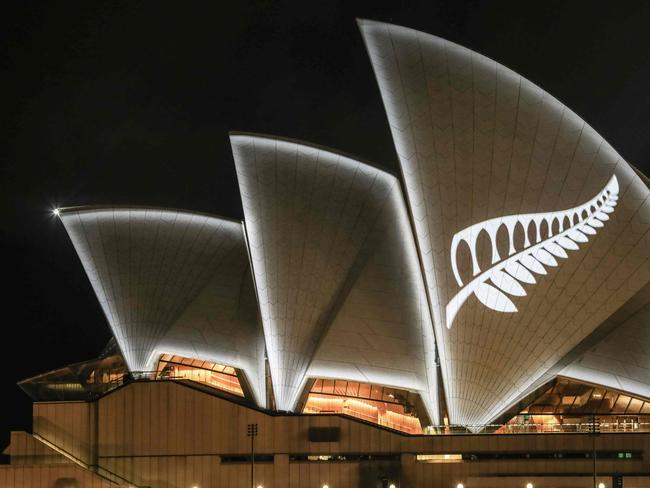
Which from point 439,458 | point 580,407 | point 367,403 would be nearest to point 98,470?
point 367,403

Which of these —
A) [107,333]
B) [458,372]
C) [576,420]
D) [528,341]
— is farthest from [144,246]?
[107,333]

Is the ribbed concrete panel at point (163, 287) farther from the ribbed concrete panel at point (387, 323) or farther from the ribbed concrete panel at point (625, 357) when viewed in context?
the ribbed concrete panel at point (625, 357)

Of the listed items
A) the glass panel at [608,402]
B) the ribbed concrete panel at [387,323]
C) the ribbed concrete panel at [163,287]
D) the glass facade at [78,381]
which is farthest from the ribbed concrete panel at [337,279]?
the glass facade at [78,381]

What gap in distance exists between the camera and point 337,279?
33656 mm

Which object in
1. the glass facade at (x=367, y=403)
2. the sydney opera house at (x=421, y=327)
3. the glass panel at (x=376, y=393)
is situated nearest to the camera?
the sydney opera house at (x=421, y=327)

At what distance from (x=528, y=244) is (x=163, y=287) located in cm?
1649

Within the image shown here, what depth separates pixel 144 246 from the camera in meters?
36.4

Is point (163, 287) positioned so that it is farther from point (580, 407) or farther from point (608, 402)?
point (608, 402)

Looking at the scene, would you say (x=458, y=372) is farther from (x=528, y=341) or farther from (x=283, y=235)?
(x=283, y=235)

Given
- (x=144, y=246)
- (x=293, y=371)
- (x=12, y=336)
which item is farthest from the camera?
(x=12, y=336)

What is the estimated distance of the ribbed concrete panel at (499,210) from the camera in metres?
30.6

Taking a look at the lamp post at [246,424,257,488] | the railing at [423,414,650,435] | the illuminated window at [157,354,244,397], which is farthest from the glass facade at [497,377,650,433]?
the illuminated window at [157,354,244,397]

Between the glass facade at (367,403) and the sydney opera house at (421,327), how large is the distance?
98 mm

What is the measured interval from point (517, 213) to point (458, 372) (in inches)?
274
